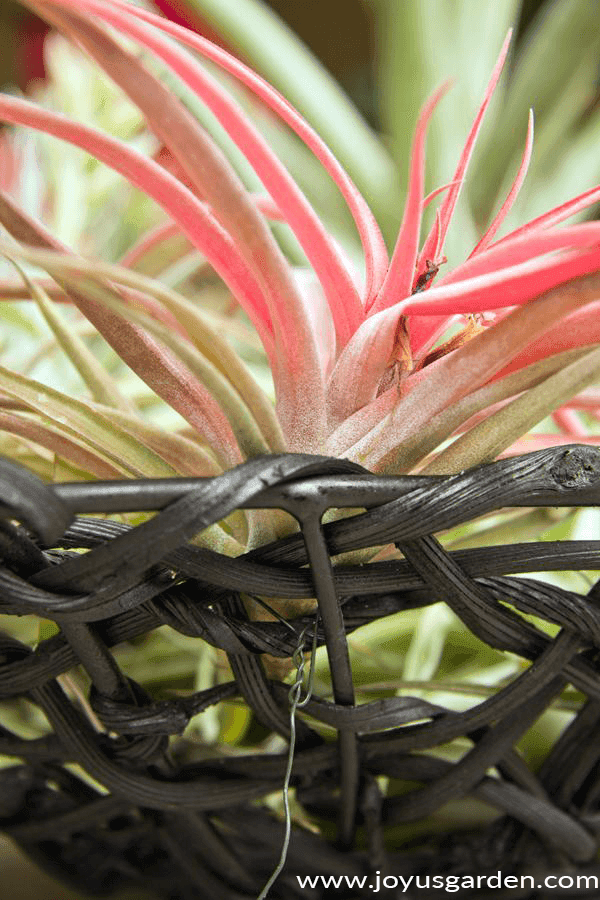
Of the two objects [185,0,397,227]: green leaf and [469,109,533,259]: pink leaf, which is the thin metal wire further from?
[185,0,397,227]: green leaf

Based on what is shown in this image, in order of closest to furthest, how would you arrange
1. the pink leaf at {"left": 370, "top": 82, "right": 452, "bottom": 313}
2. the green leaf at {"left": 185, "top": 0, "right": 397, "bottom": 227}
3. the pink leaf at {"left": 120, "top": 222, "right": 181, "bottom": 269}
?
the pink leaf at {"left": 370, "top": 82, "right": 452, "bottom": 313} → the pink leaf at {"left": 120, "top": 222, "right": 181, "bottom": 269} → the green leaf at {"left": 185, "top": 0, "right": 397, "bottom": 227}

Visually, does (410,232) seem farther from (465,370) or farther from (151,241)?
(151,241)

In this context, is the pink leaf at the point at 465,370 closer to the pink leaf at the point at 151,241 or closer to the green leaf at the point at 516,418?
the green leaf at the point at 516,418

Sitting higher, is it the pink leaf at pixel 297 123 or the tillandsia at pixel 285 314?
the pink leaf at pixel 297 123

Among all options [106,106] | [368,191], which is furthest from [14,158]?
[368,191]

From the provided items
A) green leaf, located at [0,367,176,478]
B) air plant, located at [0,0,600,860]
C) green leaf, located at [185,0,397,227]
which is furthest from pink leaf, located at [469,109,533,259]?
green leaf, located at [185,0,397,227]

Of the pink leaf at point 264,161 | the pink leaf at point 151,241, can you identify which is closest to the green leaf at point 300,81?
the pink leaf at point 151,241
